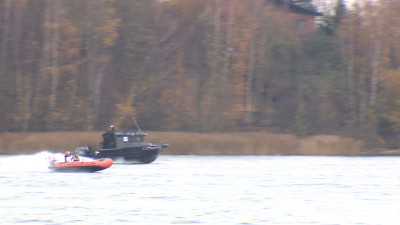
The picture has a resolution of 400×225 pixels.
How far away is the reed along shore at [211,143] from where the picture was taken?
4616 cm

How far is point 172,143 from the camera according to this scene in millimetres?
47188

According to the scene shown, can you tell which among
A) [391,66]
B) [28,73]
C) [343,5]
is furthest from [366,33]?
[28,73]

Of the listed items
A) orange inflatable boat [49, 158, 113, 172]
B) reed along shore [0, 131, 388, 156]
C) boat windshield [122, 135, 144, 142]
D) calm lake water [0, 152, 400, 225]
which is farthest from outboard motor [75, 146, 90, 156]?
reed along shore [0, 131, 388, 156]

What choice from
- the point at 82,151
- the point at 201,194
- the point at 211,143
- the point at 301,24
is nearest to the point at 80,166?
the point at 82,151

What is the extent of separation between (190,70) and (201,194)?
3420cm

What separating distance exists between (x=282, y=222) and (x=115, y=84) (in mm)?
39373

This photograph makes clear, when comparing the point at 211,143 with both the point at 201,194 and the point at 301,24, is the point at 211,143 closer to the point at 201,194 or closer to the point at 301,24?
the point at 201,194

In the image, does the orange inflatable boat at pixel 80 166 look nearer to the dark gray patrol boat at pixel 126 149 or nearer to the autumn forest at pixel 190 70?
the dark gray patrol boat at pixel 126 149

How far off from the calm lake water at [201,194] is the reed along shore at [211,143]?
20.4ft

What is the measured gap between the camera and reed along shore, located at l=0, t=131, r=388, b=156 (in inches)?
1817

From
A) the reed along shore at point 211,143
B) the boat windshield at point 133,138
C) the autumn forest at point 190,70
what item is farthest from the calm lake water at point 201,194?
the autumn forest at point 190,70

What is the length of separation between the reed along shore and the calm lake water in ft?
20.4

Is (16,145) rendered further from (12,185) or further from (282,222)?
(282,222)

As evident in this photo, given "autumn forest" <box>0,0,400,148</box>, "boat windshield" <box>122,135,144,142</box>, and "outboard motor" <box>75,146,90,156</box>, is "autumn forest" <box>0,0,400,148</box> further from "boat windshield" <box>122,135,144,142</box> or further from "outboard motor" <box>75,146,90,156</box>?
"outboard motor" <box>75,146,90,156</box>
